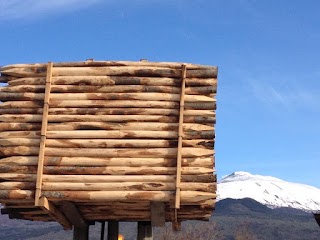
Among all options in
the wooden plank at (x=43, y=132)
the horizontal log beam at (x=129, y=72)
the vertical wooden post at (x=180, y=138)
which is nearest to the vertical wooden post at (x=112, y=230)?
the vertical wooden post at (x=180, y=138)

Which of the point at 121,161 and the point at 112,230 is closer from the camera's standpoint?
the point at 121,161

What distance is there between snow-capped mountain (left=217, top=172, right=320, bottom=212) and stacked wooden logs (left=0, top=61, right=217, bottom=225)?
115417 millimetres

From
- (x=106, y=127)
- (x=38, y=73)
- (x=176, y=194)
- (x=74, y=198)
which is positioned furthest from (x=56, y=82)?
(x=176, y=194)

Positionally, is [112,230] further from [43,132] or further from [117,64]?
[117,64]

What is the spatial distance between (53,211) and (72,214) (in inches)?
17.2

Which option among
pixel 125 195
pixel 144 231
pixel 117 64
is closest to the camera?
pixel 125 195

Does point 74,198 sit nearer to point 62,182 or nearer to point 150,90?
point 62,182

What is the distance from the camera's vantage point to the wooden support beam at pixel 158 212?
333 inches

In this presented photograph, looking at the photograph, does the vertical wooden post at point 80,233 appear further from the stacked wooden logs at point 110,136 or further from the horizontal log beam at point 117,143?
the horizontal log beam at point 117,143

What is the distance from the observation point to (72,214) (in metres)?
9.07

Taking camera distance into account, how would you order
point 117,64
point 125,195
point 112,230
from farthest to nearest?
point 112,230 < point 117,64 < point 125,195

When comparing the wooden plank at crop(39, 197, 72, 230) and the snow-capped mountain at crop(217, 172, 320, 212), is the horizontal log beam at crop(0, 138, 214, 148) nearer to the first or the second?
the wooden plank at crop(39, 197, 72, 230)

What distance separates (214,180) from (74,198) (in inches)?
81.2

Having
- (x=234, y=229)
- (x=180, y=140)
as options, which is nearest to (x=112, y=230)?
(x=180, y=140)
